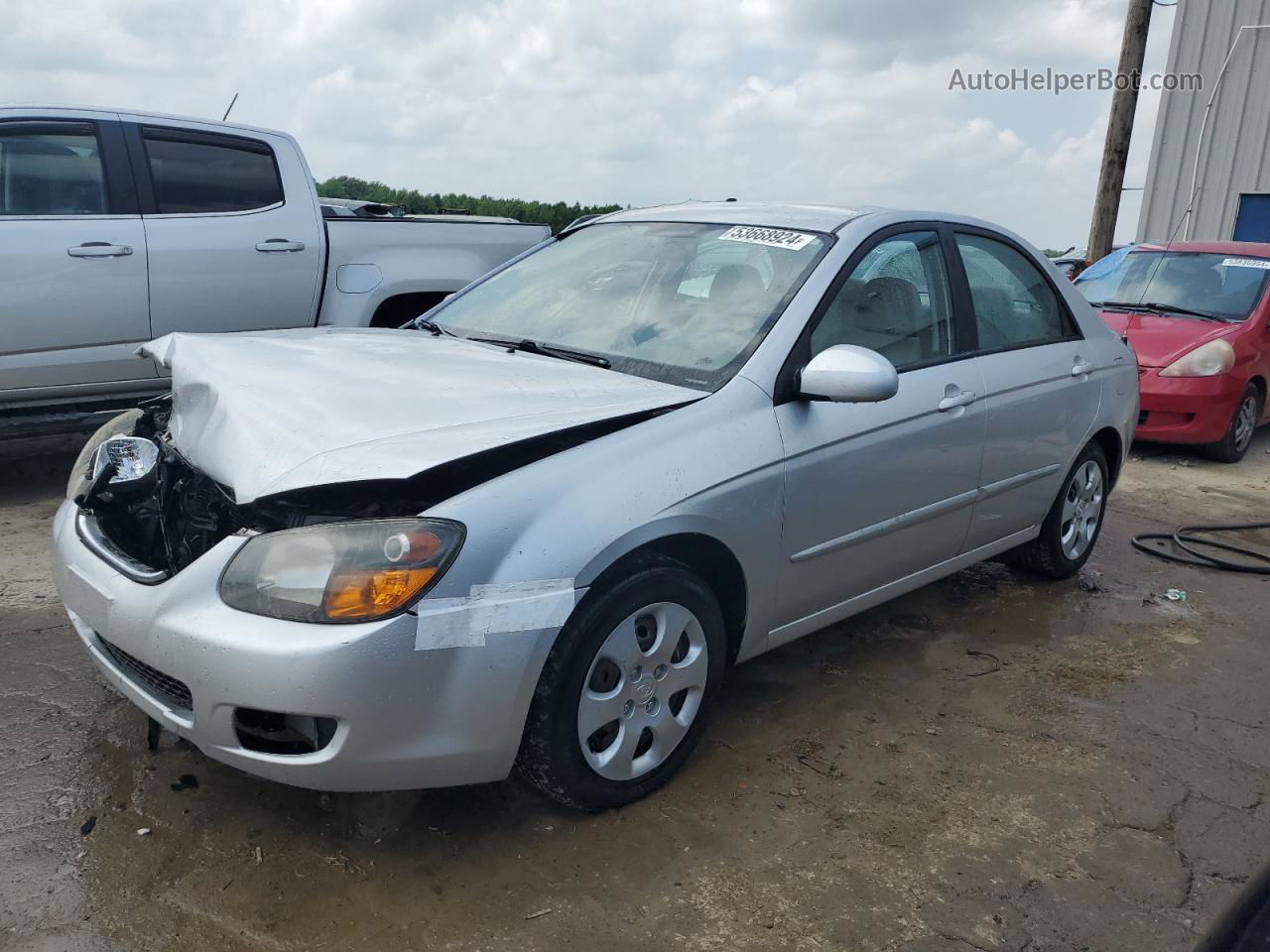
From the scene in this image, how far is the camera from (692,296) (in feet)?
11.1

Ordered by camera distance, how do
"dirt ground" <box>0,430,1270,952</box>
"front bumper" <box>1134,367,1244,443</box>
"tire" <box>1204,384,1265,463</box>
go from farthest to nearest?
1. "tire" <box>1204,384,1265,463</box>
2. "front bumper" <box>1134,367,1244,443</box>
3. "dirt ground" <box>0,430,1270,952</box>

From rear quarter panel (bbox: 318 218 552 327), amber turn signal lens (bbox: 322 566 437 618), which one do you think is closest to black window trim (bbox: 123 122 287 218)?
rear quarter panel (bbox: 318 218 552 327)

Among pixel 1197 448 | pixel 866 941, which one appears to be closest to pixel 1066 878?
pixel 866 941

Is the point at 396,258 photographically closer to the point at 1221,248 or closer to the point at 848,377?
the point at 848,377

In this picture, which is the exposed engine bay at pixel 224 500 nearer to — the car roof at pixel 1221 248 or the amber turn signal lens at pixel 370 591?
the amber turn signal lens at pixel 370 591

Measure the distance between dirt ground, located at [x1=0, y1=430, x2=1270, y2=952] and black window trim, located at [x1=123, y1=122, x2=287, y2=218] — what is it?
2529 millimetres

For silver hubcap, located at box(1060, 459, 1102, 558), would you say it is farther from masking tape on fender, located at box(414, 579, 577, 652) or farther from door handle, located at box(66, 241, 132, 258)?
door handle, located at box(66, 241, 132, 258)

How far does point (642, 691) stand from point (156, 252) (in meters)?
4.12

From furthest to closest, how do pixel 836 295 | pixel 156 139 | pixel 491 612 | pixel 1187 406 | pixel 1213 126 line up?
Answer: 1. pixel 1213 126
2. pixel 1187 406
3. pixel 156 139
4. pixel 836 295
5. pixel 491 612

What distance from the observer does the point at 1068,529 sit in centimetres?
474

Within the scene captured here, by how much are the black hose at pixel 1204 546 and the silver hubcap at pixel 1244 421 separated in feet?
6.85

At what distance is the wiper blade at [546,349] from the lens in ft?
10.6

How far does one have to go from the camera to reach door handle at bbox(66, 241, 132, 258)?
523 cm

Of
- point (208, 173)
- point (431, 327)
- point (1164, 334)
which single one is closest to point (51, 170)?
point (208, 173)
